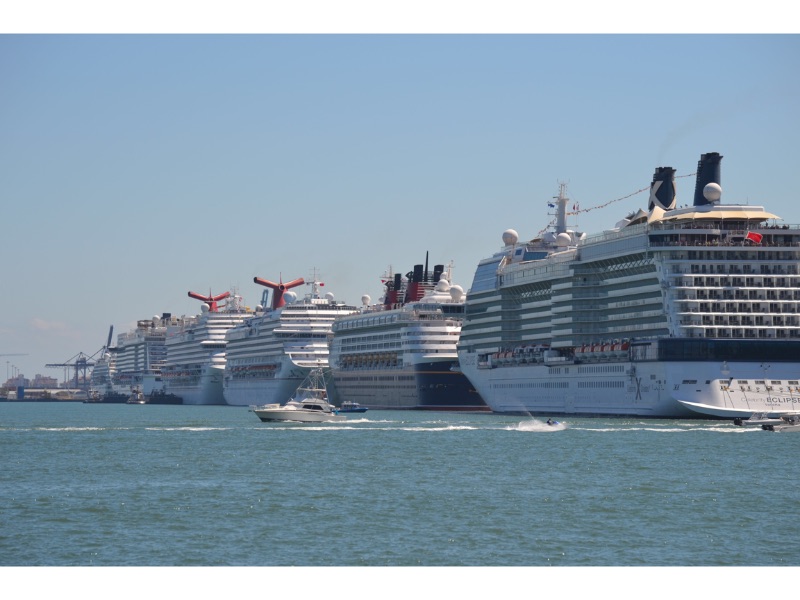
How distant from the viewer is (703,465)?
7988 cm

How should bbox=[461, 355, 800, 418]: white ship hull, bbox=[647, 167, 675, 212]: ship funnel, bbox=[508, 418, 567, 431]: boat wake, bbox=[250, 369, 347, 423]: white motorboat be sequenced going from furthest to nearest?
bbox=[647, 167, 675, 212]: ship funnel
bbox=[250, 369, 347, 423]: white motorboat
bbox=[461, 355, 800, 418]: white ship hull
bbox=[508, 418, 567, 431]: boat wake

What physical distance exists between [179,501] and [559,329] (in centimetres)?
8904

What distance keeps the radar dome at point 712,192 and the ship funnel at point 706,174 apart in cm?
39

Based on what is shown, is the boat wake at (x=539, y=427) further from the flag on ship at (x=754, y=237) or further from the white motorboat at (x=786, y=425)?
the flag on ship at (x=754, y=237)

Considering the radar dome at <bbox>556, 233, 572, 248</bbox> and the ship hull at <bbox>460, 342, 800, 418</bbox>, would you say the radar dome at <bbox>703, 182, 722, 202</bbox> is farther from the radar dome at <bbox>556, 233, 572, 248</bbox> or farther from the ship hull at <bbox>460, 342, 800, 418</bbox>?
the radar dome at <bbox>556, 233, 572, 248</bbox>

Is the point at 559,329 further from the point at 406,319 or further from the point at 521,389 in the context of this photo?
→ the point at 406,319

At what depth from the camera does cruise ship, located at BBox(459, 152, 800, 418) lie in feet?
398

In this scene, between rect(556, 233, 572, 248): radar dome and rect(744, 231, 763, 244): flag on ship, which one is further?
rect(556, 233, 572, 248): radar dome

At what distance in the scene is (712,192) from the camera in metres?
132

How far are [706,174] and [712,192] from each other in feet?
8.46

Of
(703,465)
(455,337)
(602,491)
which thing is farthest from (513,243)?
(602,491)

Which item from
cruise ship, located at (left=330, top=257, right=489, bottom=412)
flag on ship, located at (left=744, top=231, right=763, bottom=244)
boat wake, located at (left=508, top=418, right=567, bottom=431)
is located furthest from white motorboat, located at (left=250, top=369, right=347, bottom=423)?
Answer: cruise ship, located at (left=330, top=257, right=489, bottom=412)

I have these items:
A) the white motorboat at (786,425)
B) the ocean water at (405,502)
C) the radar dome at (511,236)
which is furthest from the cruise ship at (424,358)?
the ocean water at (405,502)

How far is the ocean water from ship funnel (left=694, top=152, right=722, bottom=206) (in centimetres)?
3446
